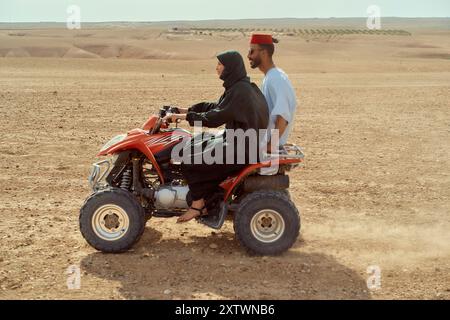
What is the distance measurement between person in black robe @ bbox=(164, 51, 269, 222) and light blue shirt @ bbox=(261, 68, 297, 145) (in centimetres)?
13

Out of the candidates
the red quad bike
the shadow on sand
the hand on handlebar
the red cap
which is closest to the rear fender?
the red quad bike

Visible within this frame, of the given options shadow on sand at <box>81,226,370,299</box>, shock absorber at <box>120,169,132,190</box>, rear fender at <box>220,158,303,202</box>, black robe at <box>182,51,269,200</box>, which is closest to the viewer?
shadow on sand at <box>81,226,370,299</box>

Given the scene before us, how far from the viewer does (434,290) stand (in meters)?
5.83

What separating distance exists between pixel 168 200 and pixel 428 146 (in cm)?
752

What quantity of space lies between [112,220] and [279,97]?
7.08ft

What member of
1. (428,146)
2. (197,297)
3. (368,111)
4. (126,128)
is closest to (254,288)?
(197,297)

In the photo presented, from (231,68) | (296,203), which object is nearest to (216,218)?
(231,68)

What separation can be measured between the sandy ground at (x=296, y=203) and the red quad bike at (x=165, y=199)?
254 mm

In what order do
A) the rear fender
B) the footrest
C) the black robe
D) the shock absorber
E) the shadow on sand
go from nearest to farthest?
the shadow on sand
the black robe
the rear fender
the footrest
the shock absorber

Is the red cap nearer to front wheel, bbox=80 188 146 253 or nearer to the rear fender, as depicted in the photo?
the rear fender

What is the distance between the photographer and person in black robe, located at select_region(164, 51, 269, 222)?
6.19 meters

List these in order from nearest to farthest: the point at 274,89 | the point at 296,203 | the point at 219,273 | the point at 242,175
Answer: the point at 219,273 < the point at 242,175 < the point at 274,89 < the point at 296,203

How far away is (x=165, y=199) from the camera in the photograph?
6.56 m

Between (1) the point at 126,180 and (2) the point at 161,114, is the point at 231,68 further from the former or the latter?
(1) the point at 126,180
